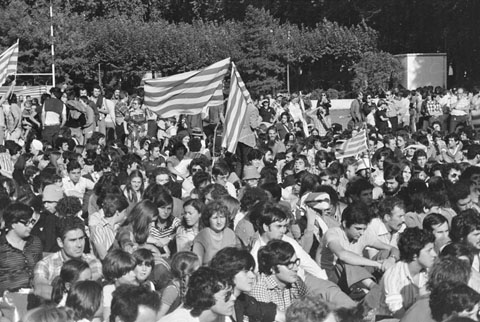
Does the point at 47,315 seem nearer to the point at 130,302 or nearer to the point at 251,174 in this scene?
the point at 130,302

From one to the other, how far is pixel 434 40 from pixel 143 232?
41637 millimetres

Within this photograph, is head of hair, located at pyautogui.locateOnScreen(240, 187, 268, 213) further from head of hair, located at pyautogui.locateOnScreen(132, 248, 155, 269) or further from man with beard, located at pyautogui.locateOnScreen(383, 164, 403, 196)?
head of hair, located at pyautogui.locateOnScreen(132, 248, 155, 269)

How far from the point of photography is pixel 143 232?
9188 millimetres

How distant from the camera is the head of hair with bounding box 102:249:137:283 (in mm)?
7695

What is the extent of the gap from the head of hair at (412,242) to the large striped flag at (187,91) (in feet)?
26.4

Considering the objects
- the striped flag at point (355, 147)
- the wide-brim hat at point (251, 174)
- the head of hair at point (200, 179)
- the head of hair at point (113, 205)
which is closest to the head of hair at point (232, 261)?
the head of hair at point (113, 205)

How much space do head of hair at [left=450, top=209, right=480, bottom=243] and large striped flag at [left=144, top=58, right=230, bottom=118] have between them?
753cm

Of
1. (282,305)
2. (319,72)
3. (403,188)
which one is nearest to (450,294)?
(282,305)

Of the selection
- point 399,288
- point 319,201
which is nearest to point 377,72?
point 319,201

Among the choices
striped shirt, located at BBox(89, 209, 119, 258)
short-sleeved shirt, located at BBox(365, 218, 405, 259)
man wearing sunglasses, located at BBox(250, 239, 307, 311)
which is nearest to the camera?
man wearing sunglasses, located at BBox(250, 239, 307, 311)

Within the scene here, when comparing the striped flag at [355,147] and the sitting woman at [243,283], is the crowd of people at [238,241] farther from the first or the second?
the striped flag at [355,147]

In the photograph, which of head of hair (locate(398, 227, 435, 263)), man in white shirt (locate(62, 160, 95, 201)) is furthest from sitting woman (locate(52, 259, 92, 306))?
man in white shirt (locate(62, 160, 95, 201))

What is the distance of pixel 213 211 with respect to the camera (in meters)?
9.30

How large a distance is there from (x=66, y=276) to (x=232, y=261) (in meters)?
1.23
